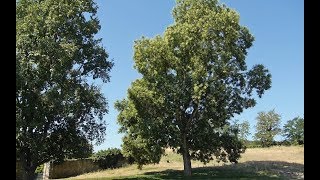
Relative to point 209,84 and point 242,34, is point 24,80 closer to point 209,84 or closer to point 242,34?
point 209,84

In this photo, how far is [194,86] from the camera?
29.6 meters

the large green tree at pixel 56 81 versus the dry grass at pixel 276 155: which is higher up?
the large green tree at pixel 56 81


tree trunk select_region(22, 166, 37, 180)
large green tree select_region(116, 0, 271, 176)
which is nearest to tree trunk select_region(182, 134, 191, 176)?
Answer: large green tree select_region(116, 0, 271, 176)

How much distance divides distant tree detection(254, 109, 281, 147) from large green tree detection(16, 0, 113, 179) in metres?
26.1

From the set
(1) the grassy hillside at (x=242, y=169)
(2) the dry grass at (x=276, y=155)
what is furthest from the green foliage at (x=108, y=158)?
(2) the dry grass at (x=276, y=155)

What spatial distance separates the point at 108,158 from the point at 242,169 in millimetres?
13889

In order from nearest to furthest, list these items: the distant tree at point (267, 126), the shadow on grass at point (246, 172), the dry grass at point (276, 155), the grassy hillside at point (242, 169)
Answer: the shadow on grass at point (246, 172), the grassy hillside at point (242, 169), the dry grass at point (276, 155), the distant tree at point (267, 126)

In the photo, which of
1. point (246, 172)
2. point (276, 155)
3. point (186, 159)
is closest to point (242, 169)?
point (246, 172)

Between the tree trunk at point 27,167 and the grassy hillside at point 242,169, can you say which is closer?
the tree trunk at point 27,167

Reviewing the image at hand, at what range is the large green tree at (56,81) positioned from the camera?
24.2m

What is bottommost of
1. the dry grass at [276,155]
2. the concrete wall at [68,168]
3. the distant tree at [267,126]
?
the concrete wall at [68,168]

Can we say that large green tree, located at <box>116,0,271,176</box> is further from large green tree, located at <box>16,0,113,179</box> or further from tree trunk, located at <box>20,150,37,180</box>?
tree trunk, located at <box>20,150,37,180</box>

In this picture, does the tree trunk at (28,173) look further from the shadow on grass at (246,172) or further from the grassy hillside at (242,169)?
the shadow on grass at (246,172)

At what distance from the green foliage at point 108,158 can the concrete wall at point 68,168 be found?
59 cm
